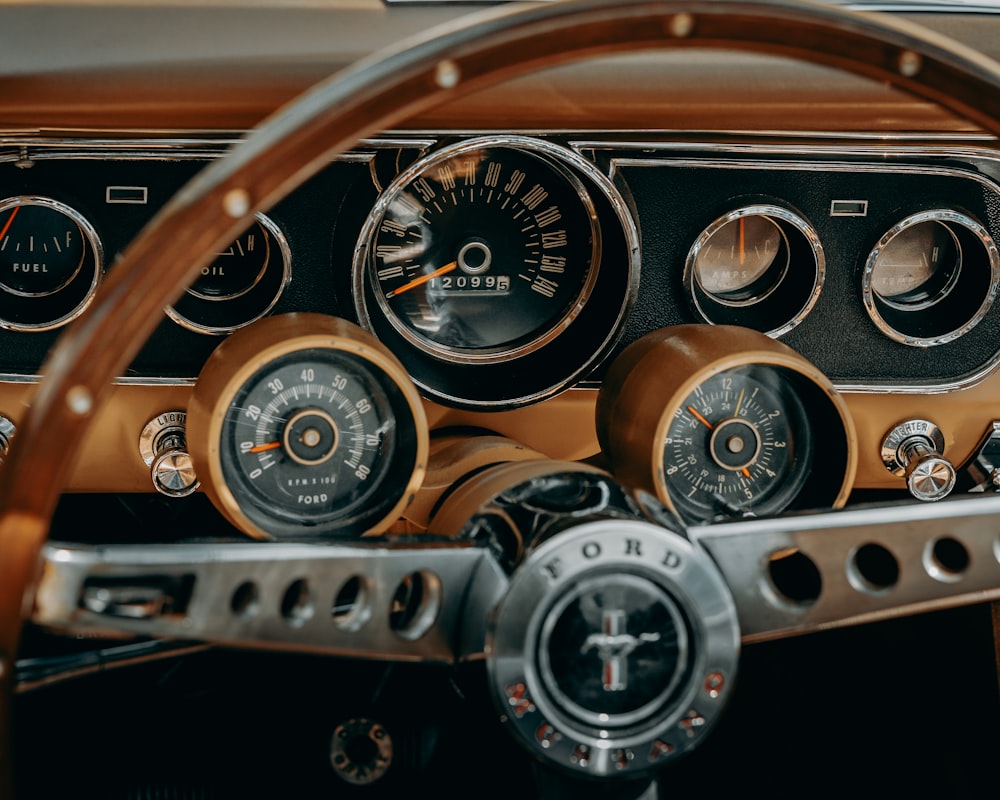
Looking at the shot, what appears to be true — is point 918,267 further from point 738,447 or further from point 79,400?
point 79,400

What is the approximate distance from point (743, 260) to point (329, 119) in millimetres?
1314

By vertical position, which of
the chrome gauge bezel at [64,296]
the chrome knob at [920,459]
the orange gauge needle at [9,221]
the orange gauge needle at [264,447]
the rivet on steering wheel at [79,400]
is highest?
the rivet on steering wheel at [79,400]

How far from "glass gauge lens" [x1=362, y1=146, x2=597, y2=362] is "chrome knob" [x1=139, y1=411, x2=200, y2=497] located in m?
0.43

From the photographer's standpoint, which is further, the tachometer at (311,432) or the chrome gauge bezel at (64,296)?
the chrome gauge bezel at (64,296)

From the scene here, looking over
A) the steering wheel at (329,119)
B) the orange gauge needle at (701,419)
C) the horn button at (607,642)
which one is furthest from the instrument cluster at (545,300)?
the steering wheel at (329,119)

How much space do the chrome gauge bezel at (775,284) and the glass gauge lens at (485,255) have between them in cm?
21

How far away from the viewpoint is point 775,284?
85.4 inches

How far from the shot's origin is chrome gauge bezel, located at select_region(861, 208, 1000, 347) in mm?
2053

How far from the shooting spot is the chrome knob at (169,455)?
6.45ft

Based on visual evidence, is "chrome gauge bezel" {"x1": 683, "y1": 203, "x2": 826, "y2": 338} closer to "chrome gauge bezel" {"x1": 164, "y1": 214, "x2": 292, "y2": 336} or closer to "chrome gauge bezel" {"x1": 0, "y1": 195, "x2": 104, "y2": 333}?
"chrome gauge bezel" {"x1": 164, "y1": 214, "x2": 292, "y2": 336}

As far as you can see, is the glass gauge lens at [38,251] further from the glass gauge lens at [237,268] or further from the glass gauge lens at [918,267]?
the glass gauge lens at [918,267]

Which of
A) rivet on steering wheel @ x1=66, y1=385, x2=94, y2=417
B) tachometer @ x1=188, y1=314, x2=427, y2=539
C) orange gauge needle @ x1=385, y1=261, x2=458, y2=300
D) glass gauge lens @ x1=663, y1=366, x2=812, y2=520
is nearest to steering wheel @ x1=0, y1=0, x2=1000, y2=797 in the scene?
rivet on steering wheel @ x1=66, y1=385, x2=94, y2=417

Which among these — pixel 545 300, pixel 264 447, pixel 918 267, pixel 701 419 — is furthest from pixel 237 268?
pixel 918 267

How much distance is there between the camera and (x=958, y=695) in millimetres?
2359
